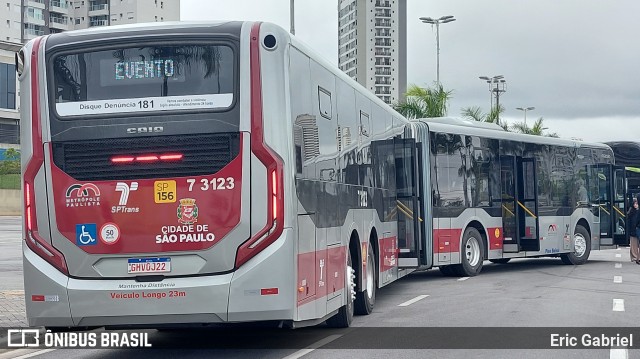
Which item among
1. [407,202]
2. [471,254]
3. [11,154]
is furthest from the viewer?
[11,154]

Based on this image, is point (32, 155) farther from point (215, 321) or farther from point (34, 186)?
point (215, 321)

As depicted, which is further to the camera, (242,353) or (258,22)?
(242,353)

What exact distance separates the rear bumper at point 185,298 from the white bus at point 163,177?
13 mm

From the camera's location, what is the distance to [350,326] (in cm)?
1287

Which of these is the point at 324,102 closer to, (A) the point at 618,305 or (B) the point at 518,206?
(A) the point at 618,305

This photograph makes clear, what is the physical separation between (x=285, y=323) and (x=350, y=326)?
3307mm

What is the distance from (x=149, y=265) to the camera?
9.49 m

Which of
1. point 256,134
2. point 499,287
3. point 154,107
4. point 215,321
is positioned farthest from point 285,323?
point 499,287

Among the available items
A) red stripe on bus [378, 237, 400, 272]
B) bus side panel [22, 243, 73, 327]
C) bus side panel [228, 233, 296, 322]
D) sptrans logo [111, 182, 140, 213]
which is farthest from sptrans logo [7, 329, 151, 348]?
red stripe on bus [378, 237, 400, 272]

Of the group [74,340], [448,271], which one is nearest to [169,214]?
[74,340]

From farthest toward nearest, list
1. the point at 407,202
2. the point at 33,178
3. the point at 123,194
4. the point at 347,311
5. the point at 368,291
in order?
the point at 407,202 < the point at 368,291 < the point at 347,311 < the point at 33,178 < the point at 123,194

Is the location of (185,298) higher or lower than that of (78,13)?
lower

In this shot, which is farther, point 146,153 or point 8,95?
point 8,95

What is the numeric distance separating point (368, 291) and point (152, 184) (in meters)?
5.28
